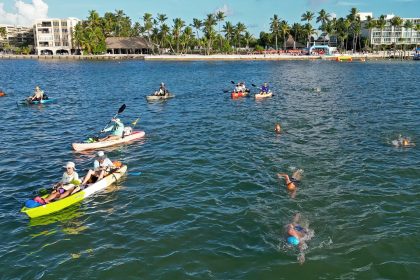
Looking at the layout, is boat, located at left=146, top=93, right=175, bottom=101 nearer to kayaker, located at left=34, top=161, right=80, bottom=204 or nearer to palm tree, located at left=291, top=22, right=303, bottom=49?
kayaker, located at left=34, top=161, right=80, bottom=204

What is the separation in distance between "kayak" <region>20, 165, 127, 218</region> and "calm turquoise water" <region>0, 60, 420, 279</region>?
15.4 inches

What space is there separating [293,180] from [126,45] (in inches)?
6494

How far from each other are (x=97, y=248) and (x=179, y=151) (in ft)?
40.2

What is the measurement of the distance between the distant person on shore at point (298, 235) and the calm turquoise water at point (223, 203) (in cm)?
25

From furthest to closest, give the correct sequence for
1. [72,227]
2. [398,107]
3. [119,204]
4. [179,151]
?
[398,107], [179,151], [119,204], [72,227]

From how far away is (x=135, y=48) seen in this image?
175375mm

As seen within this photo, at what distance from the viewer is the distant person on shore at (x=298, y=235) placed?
537 inches

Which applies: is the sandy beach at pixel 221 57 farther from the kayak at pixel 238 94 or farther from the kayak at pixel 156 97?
the kayak at pixel 156 97

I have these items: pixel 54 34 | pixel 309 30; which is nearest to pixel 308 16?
pixel 309 30

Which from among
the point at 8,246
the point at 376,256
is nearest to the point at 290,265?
the point at 376,256

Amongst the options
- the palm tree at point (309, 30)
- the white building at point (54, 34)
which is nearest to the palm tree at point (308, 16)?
the palm tree at point (309, 30)

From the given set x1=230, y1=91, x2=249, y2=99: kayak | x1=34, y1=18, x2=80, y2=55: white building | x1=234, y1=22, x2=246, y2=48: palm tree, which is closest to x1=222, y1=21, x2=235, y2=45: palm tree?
x1=234, y1=22, x2=246, y2=48: palm tree

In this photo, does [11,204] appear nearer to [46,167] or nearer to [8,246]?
[8,246]

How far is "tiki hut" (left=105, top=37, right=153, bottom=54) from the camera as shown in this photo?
172m
